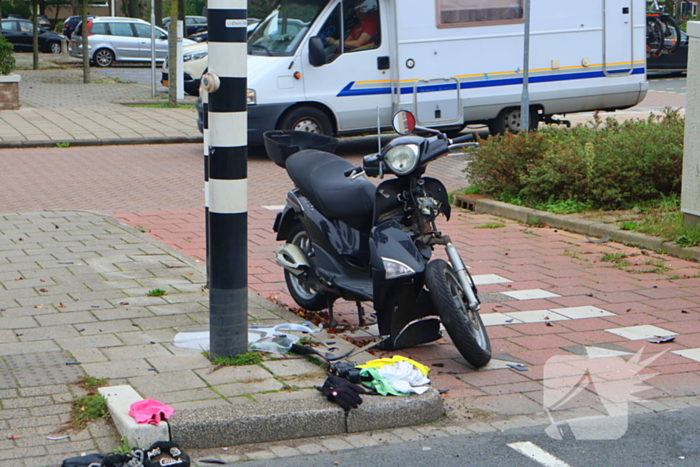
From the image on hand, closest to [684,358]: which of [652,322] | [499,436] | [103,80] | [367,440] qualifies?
[652,322]

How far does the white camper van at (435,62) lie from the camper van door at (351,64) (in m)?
0.02

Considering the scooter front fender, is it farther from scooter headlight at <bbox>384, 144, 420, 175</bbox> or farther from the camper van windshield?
the camper van windshield

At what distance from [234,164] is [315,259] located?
3.68 ft

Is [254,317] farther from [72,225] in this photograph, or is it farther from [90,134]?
[90,134]

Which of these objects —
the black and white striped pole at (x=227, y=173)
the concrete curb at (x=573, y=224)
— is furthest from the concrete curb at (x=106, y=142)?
the black and white striped pole at (x=227, y=173)

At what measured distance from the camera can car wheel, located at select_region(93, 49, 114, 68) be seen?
33.1 m

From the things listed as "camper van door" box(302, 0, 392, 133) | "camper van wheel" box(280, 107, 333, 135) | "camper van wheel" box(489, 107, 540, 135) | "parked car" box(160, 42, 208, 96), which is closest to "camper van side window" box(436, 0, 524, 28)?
"camper van door" box(302, 0, 392, 133)

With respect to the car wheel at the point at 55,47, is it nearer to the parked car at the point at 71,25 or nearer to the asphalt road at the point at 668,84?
the parked car at the point at 71,25

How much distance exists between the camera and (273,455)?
387 centimetres

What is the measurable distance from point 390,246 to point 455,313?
529 mm

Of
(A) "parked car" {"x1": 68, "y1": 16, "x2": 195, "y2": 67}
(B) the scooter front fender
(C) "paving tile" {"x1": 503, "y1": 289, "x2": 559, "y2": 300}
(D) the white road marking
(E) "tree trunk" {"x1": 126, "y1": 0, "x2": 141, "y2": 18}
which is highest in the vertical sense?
(E) "tree trunk" {"x1": 126, "y1": 0, "x2": 141, "y2": 18}

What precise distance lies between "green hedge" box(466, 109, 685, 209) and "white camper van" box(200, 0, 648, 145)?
3.74 m

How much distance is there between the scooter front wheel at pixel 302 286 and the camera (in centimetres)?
580

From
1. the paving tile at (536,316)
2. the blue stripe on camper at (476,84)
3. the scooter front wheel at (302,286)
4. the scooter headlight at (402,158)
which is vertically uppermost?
the blue stripe on camper at (476,84)
